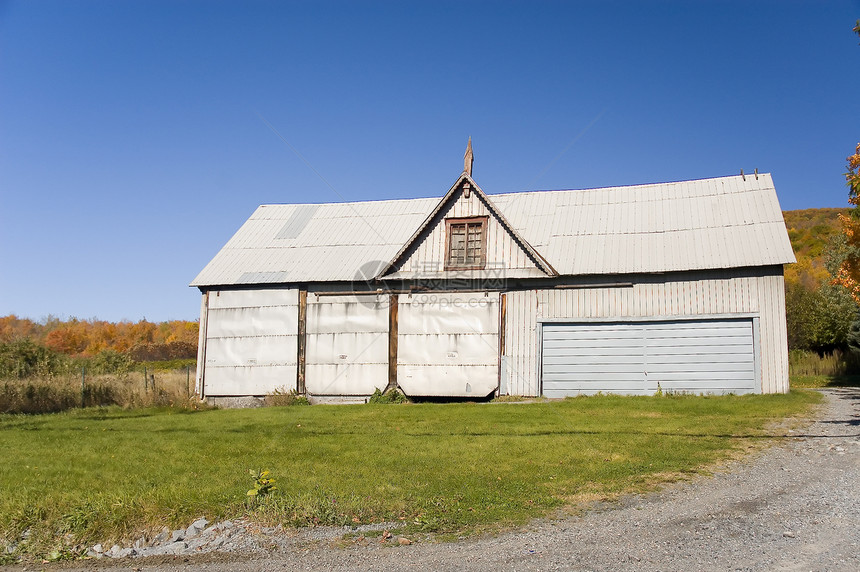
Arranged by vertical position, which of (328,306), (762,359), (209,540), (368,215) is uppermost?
(368,215)

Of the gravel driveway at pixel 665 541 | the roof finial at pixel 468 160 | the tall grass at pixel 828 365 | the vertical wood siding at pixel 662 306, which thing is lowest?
the gravel driveway at pixel 665 541

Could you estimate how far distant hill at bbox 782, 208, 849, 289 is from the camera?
61.1 meters

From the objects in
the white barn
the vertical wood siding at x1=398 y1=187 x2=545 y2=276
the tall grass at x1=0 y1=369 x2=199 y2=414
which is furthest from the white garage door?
the tall grass at x1=0 y1=369 x2=199 y2=414

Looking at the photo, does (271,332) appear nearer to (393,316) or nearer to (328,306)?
(328,306)

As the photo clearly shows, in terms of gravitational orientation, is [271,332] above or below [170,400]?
above

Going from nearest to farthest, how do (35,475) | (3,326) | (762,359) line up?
(35,475)
(762,359)
(3,326)

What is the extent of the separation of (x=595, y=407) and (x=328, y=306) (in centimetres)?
1023

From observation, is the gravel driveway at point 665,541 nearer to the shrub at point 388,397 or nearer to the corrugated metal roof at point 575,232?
the corrugated metal roof at point 575,232

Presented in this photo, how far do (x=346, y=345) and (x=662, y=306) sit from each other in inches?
410

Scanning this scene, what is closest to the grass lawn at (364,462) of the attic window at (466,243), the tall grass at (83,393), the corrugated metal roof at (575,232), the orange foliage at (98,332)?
the tall grass at (83,393)

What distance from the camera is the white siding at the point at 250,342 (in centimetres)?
2473

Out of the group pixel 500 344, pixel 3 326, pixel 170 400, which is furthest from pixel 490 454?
pixel 3 326

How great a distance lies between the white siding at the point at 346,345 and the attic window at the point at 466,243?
108 inches

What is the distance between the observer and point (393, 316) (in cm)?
2381
